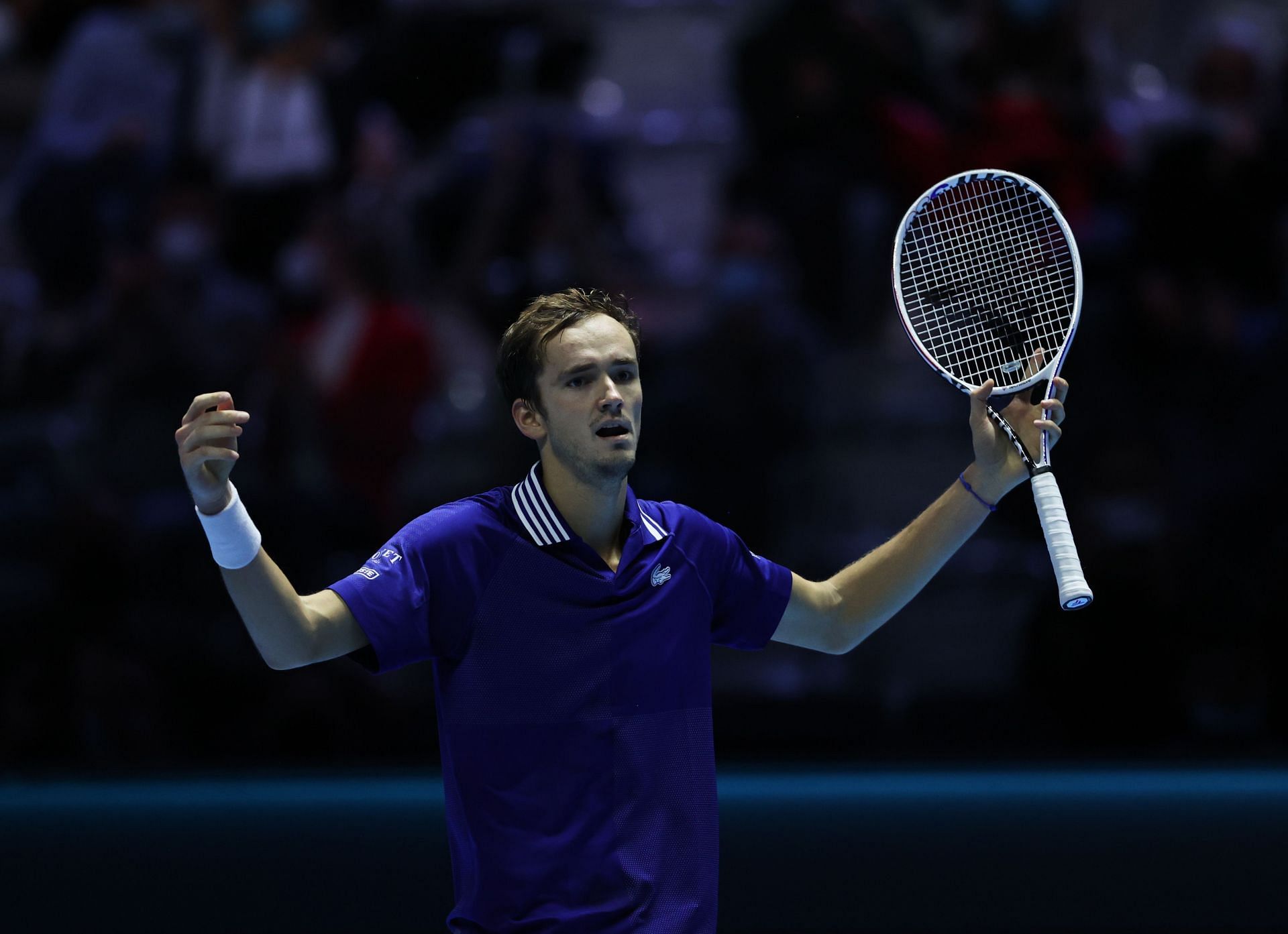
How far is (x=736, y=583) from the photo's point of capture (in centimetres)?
292

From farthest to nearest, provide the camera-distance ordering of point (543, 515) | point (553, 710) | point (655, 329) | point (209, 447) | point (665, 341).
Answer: point (655, 329)
point (665, 341)
point (543, 515)
point (553, 710)
point (209, 447)

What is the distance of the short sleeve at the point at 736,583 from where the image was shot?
289cm

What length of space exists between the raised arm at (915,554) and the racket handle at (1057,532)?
59 millimetres

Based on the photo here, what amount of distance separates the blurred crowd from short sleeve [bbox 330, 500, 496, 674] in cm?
514

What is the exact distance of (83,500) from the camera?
8227 mm

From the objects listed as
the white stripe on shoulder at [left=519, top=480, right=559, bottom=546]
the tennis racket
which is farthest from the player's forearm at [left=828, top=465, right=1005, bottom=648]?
the white stripe on shoulder at [left=519, top=480, right=559, bottom=546]

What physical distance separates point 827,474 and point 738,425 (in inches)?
24.9

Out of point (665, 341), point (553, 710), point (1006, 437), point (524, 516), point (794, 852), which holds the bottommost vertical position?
point (794, 852)

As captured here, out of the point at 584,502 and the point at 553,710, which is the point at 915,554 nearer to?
the point at 584,502

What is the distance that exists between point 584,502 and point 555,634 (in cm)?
25

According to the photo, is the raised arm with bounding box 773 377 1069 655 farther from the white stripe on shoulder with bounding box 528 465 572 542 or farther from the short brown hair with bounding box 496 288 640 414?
the short brown hair with bounding box 496 288 640 414

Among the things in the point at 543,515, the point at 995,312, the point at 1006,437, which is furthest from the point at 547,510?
the point at 995,312

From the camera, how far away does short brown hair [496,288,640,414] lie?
277 cm

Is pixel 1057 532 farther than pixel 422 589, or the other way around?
pixel 1057 532
